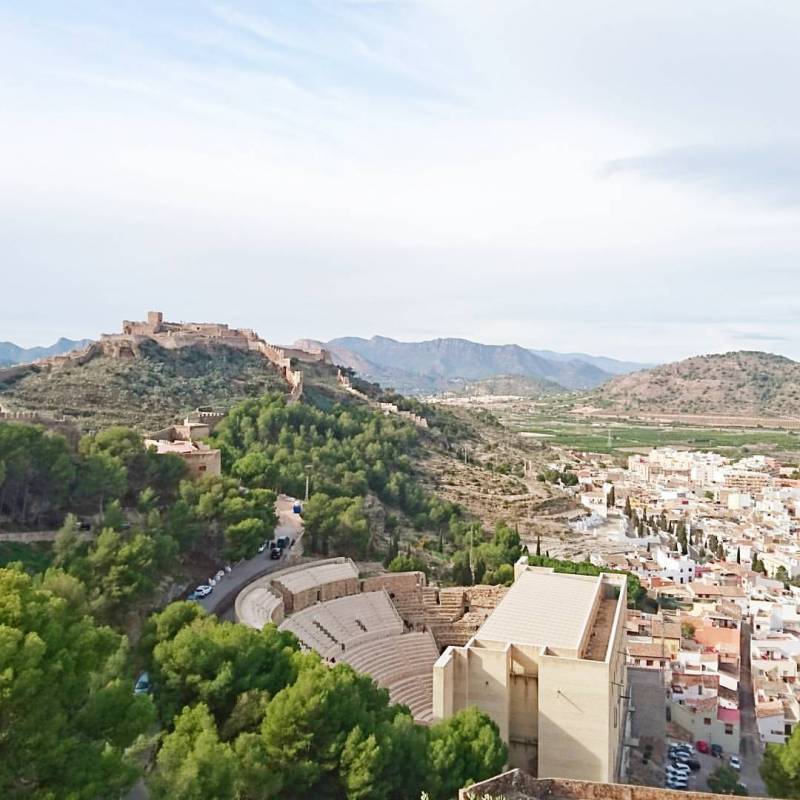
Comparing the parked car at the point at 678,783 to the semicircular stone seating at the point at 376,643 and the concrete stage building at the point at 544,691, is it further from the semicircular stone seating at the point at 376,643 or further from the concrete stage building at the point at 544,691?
the semicircular stone seating at the point at 376,643

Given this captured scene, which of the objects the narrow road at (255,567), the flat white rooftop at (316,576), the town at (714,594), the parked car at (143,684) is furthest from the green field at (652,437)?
the parked car at (143,684)

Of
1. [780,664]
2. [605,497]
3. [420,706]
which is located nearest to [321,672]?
[420,706]

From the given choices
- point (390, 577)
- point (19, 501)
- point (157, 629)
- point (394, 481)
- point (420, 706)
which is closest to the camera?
point (157, 629)

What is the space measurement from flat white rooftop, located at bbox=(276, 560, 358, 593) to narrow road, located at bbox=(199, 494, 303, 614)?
3.18 ft

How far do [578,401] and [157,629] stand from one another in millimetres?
149781

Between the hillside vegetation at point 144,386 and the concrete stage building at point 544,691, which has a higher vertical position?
the hillside vegetation at point 144,386

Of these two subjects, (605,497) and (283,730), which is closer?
(283,730)

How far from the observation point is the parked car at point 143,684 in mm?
13238

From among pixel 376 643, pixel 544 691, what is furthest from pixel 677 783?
pixel 376 643

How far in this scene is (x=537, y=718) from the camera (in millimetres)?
14852

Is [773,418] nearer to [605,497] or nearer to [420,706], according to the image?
[605,497]

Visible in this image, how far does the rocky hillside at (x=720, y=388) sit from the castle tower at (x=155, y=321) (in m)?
99.3

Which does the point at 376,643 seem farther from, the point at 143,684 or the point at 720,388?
→ the point at 720,388

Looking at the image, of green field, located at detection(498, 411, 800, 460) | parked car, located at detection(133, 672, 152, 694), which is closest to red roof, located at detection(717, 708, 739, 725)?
parked car, located at detection(133, 672, 152, 694)
